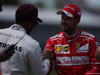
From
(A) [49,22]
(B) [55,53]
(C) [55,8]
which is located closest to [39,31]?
(A) [49,22]

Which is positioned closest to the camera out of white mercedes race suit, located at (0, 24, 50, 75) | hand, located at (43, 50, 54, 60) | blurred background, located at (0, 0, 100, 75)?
white mercedes race suit, located at (0, 24, 50, 75)

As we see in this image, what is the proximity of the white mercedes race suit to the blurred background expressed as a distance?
8.45 metres

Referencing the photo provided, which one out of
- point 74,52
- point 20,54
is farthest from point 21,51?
point 74,52

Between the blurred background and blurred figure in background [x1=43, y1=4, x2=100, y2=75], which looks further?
the blurred background

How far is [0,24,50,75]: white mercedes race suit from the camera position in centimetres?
300

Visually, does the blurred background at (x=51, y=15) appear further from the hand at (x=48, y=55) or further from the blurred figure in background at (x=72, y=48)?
the hand at (x=48, y=55)

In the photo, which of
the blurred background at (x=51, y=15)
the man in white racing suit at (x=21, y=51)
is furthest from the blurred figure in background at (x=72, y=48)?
the blurred background at (x=51, y=15)

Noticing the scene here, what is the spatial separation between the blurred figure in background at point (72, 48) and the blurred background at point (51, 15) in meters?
7.58

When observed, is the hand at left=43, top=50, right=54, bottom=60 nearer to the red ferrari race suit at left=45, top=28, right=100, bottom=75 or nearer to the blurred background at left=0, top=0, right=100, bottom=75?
the red ferrari race suit at left=45, top=28, right=100, bottom=75

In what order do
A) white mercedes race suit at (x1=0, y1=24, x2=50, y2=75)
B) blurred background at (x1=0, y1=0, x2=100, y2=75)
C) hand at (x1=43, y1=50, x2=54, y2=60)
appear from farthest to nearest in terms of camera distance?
blurred background at (x1=0, y1=0, x2=100, y2=75), hand at (x1=43, y1=50, x2=54, y2=60), white mercedes race suit at (x1=0, y1=24, x2=50, y2=75)

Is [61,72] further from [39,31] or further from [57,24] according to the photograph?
[57,24]

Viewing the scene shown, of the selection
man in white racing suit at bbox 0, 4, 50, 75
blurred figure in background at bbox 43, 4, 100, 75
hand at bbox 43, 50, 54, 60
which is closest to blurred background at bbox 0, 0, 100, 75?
blurred figure in background at bbox 43, 4, 100, 75

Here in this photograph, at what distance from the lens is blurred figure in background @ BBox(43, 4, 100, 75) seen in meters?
3.81

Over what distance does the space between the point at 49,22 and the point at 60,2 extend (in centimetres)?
171
